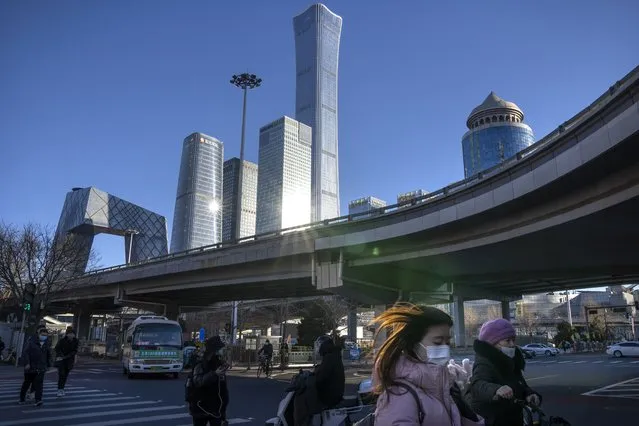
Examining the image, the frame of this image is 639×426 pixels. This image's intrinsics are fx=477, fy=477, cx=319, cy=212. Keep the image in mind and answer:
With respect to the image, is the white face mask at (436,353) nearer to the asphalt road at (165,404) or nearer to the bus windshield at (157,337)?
the asphalt road at (165,404)

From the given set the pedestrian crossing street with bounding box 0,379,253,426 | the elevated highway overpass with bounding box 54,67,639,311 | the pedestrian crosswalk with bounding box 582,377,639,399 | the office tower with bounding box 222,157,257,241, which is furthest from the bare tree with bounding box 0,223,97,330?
the office tower with bounding box 222,157,257,241

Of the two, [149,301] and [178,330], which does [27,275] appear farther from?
[178,330]

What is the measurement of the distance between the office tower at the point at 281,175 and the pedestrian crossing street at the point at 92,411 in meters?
74.9

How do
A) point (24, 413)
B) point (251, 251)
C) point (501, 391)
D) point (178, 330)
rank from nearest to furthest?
1. point (501, 391)
2. point (24, 413)
3. point (178, 330)
4. point (251, 251)

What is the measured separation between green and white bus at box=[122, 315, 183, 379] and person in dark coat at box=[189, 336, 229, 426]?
17620mm

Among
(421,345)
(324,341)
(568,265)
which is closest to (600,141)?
(324,341)

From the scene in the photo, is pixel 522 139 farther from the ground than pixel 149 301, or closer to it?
farther from the ground

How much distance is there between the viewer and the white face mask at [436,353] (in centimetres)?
271

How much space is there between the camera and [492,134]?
128375 mm

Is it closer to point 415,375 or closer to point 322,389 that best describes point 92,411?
point 322,389

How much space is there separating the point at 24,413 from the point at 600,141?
52.8ft

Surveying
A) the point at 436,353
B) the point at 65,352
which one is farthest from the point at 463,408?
the point at 65,352

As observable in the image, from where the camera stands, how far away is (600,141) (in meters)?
13.5

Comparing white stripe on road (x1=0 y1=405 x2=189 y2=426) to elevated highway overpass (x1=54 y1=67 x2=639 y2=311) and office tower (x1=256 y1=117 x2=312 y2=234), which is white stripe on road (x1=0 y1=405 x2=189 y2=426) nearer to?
elevated highway overpass (x1=54 y1=67 x2=639 y2=311)
